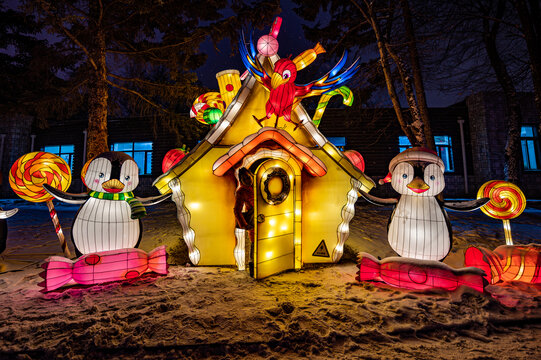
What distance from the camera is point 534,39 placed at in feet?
19.9

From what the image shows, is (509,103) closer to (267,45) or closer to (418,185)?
(418,185)

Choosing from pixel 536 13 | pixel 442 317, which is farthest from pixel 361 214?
pixel 536 13

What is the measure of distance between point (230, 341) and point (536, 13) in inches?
405

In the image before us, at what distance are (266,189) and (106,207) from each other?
2.11 meters

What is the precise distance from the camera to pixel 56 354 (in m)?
1.85

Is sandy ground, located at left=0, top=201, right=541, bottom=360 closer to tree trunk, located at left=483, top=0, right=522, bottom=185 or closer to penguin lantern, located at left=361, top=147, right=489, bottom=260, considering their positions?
penguin lantern, located at left=361, top=147, right=489, bottom=260

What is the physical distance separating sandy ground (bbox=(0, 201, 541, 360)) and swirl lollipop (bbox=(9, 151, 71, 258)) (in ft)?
3.81

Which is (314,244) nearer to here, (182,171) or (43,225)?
(182,171)

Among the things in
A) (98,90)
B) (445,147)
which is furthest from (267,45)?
(445,147)

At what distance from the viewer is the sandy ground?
1.93m

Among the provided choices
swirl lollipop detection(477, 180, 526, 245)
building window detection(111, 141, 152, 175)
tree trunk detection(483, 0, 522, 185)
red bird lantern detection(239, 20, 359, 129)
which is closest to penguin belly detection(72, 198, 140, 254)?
red bird lantern detection(239, 20, 359, 129)

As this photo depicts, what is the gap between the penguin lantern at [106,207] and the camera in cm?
314

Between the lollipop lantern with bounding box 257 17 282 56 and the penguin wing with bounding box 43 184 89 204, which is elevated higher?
the lollipop lantern with bounding box 257 17 282 56

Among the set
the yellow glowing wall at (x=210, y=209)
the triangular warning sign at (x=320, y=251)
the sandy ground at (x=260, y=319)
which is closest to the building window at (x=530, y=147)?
the sandy ground at (x=260, y=319)
